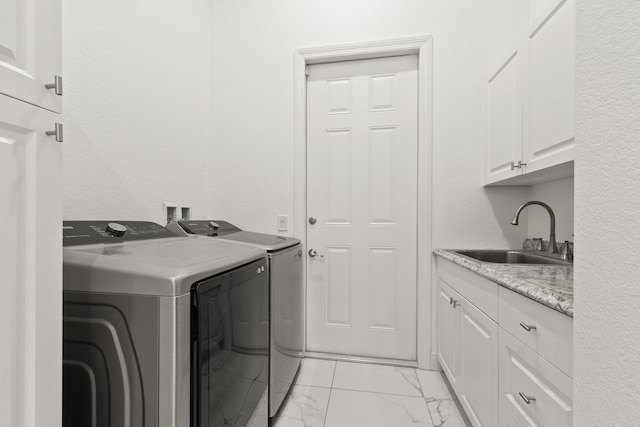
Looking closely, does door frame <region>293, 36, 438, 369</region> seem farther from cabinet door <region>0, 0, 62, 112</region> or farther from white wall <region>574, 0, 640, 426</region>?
cabinet door <region>0, 0, 62, 112</region>

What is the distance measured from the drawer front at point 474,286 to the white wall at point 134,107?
5.83 ft

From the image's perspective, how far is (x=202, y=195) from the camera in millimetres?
2350

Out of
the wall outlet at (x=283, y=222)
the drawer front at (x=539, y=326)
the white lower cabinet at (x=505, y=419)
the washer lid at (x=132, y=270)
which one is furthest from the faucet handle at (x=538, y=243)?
the washer lid at (x=132, y=270)

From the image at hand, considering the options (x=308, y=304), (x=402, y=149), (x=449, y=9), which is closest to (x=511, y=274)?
(x=402, y=149)

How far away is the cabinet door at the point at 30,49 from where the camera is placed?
59 centimetres

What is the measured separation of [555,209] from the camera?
5.86ft

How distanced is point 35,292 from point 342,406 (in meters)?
1.58

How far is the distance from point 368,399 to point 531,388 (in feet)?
3.48

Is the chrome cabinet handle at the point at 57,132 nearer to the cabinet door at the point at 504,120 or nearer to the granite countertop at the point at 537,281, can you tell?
the granite countertop at the point at 537,281

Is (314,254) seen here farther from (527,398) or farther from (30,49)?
(30,49)

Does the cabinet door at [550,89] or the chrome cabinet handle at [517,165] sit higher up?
the cabinet door at [550,89]

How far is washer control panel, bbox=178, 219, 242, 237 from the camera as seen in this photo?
5.77 feet

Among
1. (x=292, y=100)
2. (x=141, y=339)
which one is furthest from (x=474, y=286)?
(x=292, y=100)

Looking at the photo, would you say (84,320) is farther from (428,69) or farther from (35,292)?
(428,69)
